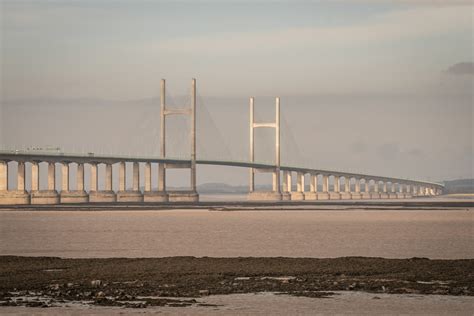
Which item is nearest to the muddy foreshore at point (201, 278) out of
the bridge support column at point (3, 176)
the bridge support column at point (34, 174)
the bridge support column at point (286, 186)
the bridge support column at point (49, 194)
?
the bridge support column at point (3, 176)

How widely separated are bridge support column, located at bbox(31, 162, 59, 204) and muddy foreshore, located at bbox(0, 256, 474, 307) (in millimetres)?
87064

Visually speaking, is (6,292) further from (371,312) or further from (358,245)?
(358,245)

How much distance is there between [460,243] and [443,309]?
890 inches

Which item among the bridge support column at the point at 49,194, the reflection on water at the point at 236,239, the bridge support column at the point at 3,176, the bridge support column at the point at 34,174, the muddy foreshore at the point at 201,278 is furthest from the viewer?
the bridge support column at the point at 49,194

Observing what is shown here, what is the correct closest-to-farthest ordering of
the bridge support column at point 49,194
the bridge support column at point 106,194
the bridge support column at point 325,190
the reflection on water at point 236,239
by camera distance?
the reflection on water at point 236,239 < the bridge support column at point 49,194 < the bridge support column at point 106,194 < the bridge support column at point 325,190

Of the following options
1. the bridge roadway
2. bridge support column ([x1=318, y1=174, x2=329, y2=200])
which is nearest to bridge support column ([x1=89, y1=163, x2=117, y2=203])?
the bridge roadway

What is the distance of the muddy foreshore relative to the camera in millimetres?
26984

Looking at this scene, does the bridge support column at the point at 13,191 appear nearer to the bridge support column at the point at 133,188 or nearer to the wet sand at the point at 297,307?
the bridge support column at the point at 133,188

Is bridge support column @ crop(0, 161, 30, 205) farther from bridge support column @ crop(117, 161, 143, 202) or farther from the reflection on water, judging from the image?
the reflection on water

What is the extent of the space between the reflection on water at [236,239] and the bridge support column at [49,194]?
170ft

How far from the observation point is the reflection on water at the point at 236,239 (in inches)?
1649

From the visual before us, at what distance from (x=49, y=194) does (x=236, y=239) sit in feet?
247

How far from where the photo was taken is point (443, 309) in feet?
82.2

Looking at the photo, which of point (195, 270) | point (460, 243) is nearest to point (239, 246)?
point (460, 243)
